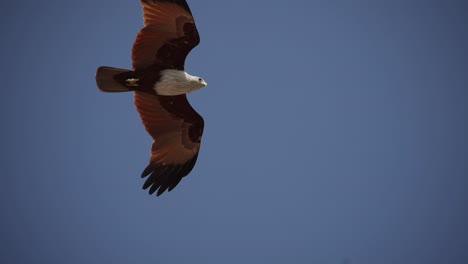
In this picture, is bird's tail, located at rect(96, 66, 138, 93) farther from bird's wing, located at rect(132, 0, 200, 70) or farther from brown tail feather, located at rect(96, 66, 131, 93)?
bird's wing, located at rect(132, 0, 200, 70)

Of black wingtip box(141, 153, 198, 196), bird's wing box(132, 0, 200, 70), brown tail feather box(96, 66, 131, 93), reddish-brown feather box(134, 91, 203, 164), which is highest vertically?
bird's wing box(132, 0, 200, 70)

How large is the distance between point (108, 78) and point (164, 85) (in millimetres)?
1130

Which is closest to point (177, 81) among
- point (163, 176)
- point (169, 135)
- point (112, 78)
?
point (112, 78)

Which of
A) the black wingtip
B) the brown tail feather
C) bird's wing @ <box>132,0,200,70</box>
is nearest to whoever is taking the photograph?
the brown tail feather

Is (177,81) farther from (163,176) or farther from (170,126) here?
(163,176)

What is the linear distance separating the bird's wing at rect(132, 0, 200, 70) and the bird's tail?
1.30ft

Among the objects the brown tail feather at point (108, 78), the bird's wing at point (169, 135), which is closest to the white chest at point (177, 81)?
the bird's wing at point (169, 135)

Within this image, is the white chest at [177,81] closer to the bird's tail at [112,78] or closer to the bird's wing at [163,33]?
the bird's wing at [163,33]

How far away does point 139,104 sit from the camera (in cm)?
1075

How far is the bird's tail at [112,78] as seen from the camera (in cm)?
939

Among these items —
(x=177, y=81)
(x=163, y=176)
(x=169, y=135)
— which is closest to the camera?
(x=177, y=81)

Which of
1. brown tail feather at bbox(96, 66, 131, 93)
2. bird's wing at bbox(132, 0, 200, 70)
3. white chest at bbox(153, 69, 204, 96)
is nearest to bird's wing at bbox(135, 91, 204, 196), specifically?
white chest at bbox(153, 69, 204, 96)

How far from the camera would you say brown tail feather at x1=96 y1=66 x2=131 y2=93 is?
30.8 feet

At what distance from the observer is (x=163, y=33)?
970cm
